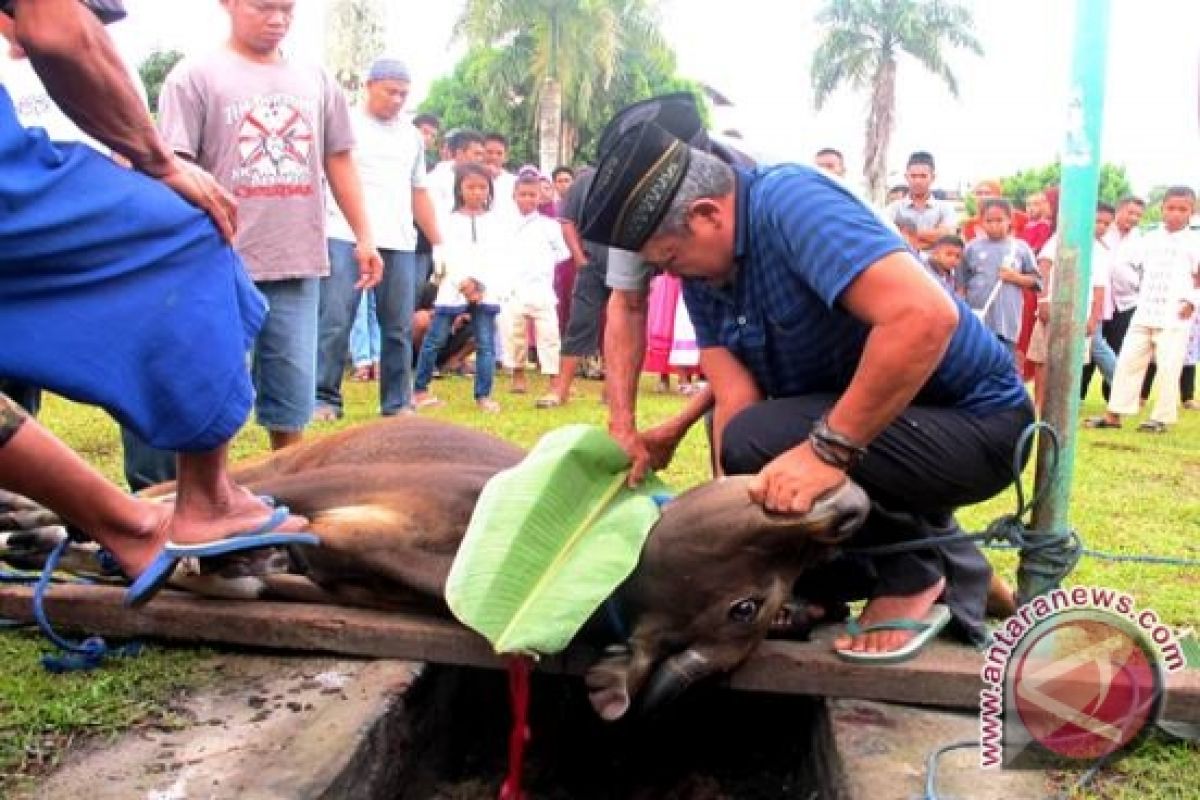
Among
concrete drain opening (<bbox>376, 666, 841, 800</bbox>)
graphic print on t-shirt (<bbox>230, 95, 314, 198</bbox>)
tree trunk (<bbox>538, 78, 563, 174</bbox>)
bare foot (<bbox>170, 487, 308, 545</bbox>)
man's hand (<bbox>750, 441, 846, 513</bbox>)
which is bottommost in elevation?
concrete drain opening (<bbox>376, 666, 841, 800</bbox>)

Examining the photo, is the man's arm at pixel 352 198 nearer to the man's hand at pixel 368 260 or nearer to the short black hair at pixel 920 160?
the man's hand at pixel 368 260

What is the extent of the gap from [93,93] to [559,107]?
30435 mm

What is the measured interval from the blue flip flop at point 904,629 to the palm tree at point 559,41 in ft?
92.1

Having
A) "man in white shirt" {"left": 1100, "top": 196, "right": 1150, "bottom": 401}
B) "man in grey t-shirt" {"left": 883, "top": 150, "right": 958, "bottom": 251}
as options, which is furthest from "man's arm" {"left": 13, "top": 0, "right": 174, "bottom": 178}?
"man in white shirt" {"left": 1100, "top": 196, "right": 1150, "bottom": 401}

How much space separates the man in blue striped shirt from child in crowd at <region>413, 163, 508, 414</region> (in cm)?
575

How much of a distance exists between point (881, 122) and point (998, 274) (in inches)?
1139

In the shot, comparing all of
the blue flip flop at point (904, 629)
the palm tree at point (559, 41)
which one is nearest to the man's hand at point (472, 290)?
the blue flip flop at point (904, 629)

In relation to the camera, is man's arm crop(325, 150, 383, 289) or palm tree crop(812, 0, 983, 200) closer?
man's arm crop(325, 150, 383, 289)

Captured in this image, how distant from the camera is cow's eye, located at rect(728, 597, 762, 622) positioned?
264 centimetres

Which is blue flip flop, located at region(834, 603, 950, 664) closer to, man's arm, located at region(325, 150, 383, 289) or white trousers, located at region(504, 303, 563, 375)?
man's arm, located at region(325, 150, 383, 289)

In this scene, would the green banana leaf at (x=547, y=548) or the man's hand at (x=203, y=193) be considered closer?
the green banana leaf at (x=547, y=548)

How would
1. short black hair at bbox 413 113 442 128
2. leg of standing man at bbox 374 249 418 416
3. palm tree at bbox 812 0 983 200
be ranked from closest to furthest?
1. leg of standing man at bbox 374 249 418 416
2. short black hair at bbox 413 113 442 128
3. palm tree at bbox 812 0 983 200

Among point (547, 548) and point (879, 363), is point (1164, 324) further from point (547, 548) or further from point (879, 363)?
point (547, 548)

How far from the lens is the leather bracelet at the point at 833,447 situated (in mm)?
2557
